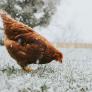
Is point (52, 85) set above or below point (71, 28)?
below

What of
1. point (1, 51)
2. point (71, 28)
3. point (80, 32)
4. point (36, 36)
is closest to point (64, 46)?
point (1, 51)

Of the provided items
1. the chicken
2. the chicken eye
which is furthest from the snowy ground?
the chicken eye

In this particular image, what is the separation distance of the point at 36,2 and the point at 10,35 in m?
12.6

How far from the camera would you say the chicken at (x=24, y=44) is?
33.5 feet

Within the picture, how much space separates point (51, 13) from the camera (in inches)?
911

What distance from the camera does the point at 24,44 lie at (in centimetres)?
1024

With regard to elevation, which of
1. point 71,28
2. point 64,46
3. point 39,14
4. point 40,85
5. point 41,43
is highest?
point 71,28

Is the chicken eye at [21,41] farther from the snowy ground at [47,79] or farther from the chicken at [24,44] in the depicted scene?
the snowy ground at [47,79]

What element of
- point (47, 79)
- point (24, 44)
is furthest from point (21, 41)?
point (47, 79)

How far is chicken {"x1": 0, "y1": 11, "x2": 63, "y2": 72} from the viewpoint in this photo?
1021 centimetres

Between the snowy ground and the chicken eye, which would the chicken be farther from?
the snowy ground

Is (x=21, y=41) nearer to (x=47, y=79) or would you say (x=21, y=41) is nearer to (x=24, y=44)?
(x=24, y=44)

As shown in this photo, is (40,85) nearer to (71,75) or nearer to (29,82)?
(29,82)

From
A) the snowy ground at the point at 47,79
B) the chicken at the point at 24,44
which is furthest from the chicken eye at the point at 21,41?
the snowy ground at the point at 47,79
